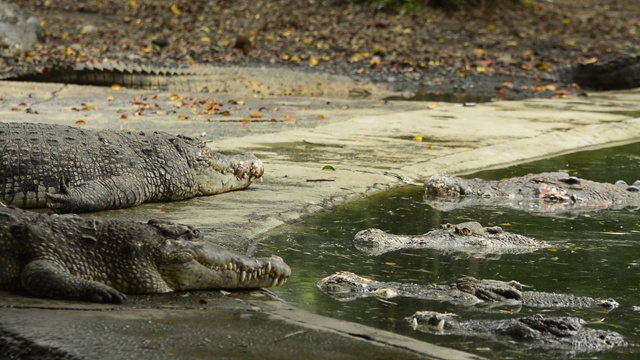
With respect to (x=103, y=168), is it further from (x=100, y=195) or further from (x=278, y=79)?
(x=278, y=79)

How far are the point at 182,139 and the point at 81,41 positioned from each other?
12.7m

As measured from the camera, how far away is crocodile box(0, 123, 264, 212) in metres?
6.83

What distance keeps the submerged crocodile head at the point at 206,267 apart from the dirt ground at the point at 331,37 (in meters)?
12.3

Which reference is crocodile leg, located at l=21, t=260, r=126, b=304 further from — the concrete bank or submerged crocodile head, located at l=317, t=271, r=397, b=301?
submerged crocodile head, located at l=317, t=271, r=397, b=301

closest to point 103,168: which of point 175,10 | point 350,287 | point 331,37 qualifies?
point 350,287

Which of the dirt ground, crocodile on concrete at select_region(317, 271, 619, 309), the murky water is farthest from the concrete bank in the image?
the dirt ground

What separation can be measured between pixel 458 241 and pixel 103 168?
231cm

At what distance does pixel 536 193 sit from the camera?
8.38 m

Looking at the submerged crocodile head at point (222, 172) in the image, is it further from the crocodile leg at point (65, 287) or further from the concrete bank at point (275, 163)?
the crocodile leg at point (65, 287)

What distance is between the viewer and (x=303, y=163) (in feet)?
29.4

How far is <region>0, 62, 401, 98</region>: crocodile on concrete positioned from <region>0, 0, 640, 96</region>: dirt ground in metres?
1.16

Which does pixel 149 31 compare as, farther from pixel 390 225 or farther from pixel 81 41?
pixel 390 225

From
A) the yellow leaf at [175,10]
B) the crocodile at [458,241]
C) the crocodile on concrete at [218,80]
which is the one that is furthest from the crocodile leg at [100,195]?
the yellow leaf at [175,10]

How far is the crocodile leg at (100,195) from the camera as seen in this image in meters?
6.68
